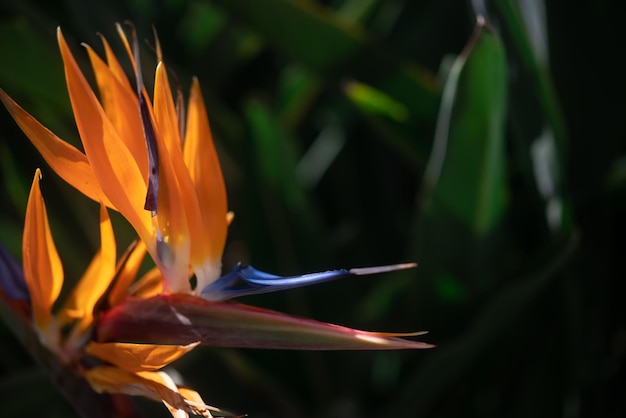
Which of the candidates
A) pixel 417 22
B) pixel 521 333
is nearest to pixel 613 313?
pixel 521 333

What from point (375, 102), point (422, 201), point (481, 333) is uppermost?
point (375, 102)

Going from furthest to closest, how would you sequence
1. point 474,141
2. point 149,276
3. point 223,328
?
point 474,141, point 149,276, point 223,328

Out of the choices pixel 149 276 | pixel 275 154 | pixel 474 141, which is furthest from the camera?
pixel 275 154

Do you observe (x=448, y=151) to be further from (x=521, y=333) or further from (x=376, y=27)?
(x=376, y=27)

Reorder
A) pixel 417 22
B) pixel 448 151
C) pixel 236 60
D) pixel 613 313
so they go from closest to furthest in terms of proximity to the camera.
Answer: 1. pixel 448 151
2. pixel 613 313
3. pixel 417 22
4. pixel 236 60

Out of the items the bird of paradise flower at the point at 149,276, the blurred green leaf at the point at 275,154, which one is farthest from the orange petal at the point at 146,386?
the blurred green leaf at the point at 275,154

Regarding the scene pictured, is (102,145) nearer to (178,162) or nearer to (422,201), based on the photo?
(178,162)

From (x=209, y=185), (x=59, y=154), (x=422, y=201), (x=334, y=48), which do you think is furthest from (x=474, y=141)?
(x=59, y=154)

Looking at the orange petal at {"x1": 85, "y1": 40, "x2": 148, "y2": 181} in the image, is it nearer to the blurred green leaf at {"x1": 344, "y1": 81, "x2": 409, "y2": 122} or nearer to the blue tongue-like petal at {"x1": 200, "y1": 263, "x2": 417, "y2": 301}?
the blue tongue-like petal at {"x1": 200, "y1": 263, "x2": 417, "y2": 301}
